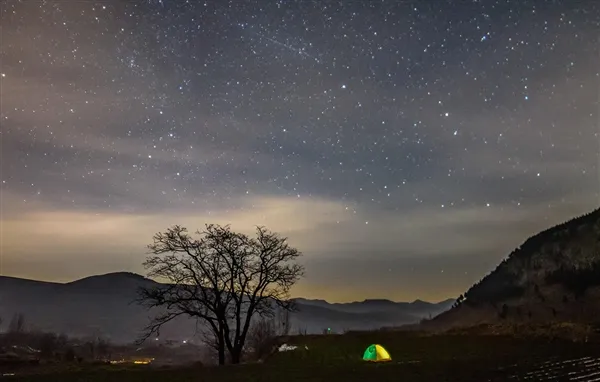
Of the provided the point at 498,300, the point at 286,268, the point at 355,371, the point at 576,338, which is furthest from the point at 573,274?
the point at 355,371

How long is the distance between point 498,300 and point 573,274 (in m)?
28.1

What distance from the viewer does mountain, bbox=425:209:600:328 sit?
130375 millimetres

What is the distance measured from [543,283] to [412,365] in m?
150

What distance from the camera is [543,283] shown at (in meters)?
155

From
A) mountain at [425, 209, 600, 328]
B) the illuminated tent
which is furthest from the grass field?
mountain at [425, 209, 600, 328]

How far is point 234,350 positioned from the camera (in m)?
31.8

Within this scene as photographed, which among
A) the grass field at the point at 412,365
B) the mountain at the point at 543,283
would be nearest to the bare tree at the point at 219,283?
the grass field at the point at 412,365

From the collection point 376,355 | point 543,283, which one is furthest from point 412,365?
point 543,283

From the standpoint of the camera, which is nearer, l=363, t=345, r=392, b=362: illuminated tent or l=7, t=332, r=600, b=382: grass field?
l=7, t=332, r=600, b=382: grass field

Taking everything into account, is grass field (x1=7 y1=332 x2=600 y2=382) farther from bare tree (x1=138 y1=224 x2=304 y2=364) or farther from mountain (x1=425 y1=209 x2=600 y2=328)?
mountain (x1=425 y1=209 x2=600 y2=328)

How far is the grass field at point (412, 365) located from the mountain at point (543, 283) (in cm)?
9584

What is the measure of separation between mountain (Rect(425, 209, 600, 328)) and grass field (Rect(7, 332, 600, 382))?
3773 inches

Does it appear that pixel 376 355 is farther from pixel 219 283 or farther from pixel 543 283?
pixel 543 283

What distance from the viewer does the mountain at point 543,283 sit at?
13038 centimetres
